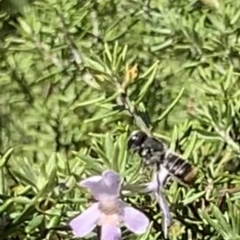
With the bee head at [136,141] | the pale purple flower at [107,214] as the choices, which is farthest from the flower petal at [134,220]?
the bee head at [136,141]

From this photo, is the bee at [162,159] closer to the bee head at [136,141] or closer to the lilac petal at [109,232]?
the bee head at [136,141]

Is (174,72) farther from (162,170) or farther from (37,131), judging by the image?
(162,170)

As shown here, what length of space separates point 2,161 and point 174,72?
100 centimetres

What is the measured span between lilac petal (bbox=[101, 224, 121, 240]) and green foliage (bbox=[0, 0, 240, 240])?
0.05m

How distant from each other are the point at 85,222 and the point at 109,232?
0.09 ft

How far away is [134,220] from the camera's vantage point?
2.66 ft

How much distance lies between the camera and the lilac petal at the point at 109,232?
786mm

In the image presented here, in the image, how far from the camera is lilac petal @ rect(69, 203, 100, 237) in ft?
2.57

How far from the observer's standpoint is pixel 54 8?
1648 millimetres

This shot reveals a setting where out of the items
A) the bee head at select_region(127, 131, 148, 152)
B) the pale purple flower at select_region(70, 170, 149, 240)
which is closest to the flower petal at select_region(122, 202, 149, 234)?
the pale purple flower at select_region(70, 170, 149, 240)

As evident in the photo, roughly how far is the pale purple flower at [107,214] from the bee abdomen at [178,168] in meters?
0.08

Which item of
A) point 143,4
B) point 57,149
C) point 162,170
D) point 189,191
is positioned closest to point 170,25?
point 143,4

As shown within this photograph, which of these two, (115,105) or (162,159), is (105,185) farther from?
(115,105)

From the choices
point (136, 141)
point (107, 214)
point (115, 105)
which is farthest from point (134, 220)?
point (115, 105)
